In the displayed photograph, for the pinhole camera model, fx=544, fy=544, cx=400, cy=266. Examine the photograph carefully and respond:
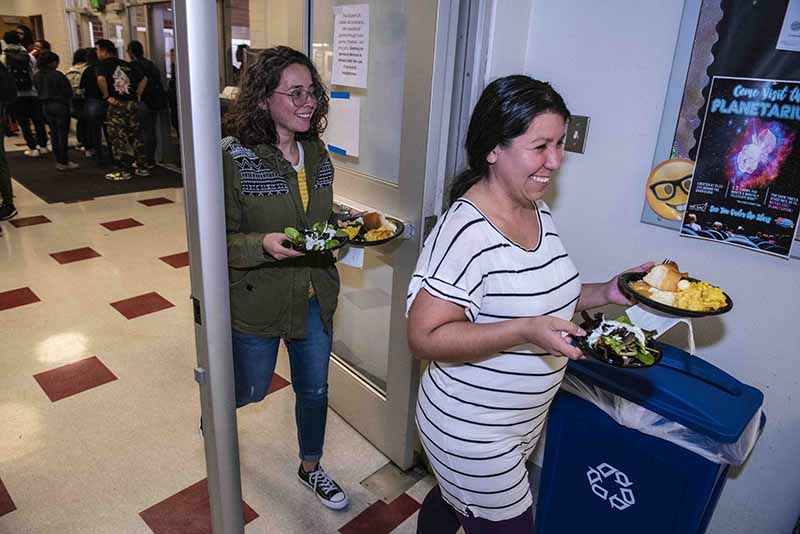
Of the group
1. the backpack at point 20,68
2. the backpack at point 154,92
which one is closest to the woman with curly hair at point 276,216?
the backpack at point 154,92

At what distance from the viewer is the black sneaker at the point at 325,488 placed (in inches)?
73.9

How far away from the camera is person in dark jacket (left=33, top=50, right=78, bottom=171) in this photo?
235 inches

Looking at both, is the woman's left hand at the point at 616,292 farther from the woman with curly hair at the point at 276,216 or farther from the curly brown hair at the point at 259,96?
the curly brown hair at the point at 259,96

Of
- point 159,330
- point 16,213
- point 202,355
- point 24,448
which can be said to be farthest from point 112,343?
point 16,213

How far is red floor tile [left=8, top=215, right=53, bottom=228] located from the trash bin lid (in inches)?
184

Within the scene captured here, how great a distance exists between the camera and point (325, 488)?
74.8 inches

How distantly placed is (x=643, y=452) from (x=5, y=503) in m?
2.01

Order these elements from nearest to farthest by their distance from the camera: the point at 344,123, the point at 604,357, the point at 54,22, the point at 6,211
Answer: the point at 604,357 < the point at 344,123 < the point at 6,211 < the point at 54,22

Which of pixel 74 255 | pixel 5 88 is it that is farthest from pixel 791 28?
pixel 5 88

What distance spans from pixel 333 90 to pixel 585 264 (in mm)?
1182

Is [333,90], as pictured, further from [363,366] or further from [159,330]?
[159,330]

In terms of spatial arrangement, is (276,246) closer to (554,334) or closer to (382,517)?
(554,334)

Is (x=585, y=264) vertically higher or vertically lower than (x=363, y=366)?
higher

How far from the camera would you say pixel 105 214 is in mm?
4855
